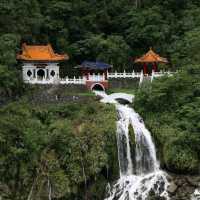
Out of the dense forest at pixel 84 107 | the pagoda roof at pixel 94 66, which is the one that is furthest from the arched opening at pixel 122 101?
the pagoda roof at pixel 94 66

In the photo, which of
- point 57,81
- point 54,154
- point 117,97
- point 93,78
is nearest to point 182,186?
point 54,154

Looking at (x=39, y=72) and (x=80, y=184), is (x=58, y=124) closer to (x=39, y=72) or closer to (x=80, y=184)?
(x=80, y=184)

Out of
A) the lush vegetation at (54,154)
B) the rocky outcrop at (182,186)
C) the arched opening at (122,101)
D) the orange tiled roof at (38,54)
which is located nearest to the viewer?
the lush vegetation at (54,154)

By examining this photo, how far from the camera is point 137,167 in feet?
127

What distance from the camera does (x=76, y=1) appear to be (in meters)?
58.0

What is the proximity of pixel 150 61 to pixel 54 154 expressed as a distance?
16.2 meters

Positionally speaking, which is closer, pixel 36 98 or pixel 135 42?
pixel 36 98

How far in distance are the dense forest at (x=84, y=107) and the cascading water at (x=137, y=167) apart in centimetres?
55

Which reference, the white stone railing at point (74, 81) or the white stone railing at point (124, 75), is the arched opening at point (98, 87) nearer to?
the white stone railing at point (74, 81)

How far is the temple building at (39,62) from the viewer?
47.2 metres

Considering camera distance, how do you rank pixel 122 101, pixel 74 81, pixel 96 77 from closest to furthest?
pixel 122 101 < pixel 74 81 < pixel 96 77

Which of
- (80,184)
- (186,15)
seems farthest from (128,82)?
(80,184)

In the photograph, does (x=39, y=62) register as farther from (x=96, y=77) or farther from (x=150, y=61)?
(x=150, y=61)

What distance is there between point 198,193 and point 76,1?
2762 cm
